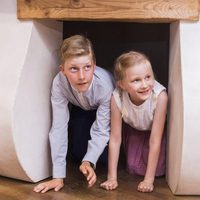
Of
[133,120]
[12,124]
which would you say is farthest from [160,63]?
[12,124]

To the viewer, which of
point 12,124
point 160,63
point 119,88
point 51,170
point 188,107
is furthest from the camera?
point 160,63

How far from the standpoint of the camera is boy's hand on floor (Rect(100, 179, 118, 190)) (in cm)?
164

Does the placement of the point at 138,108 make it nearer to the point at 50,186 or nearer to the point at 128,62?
the point at 128,62

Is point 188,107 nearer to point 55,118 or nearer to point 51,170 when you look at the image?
point 55,118

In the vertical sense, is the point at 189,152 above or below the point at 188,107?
below

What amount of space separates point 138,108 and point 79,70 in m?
0.27

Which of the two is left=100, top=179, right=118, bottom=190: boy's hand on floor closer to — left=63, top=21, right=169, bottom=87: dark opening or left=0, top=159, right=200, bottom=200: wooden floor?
left=0, top=159, right=200, bottom=200: wooden floor

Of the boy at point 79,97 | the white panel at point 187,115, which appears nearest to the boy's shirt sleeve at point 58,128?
the boy at point 79,97

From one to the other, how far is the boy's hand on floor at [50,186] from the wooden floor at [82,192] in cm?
2

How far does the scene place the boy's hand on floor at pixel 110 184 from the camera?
164 cm

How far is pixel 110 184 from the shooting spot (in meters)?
1.64

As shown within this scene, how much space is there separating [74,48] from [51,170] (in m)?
0.53

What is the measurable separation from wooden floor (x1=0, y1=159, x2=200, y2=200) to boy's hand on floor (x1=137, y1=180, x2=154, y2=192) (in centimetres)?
2

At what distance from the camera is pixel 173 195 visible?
1574 mm
